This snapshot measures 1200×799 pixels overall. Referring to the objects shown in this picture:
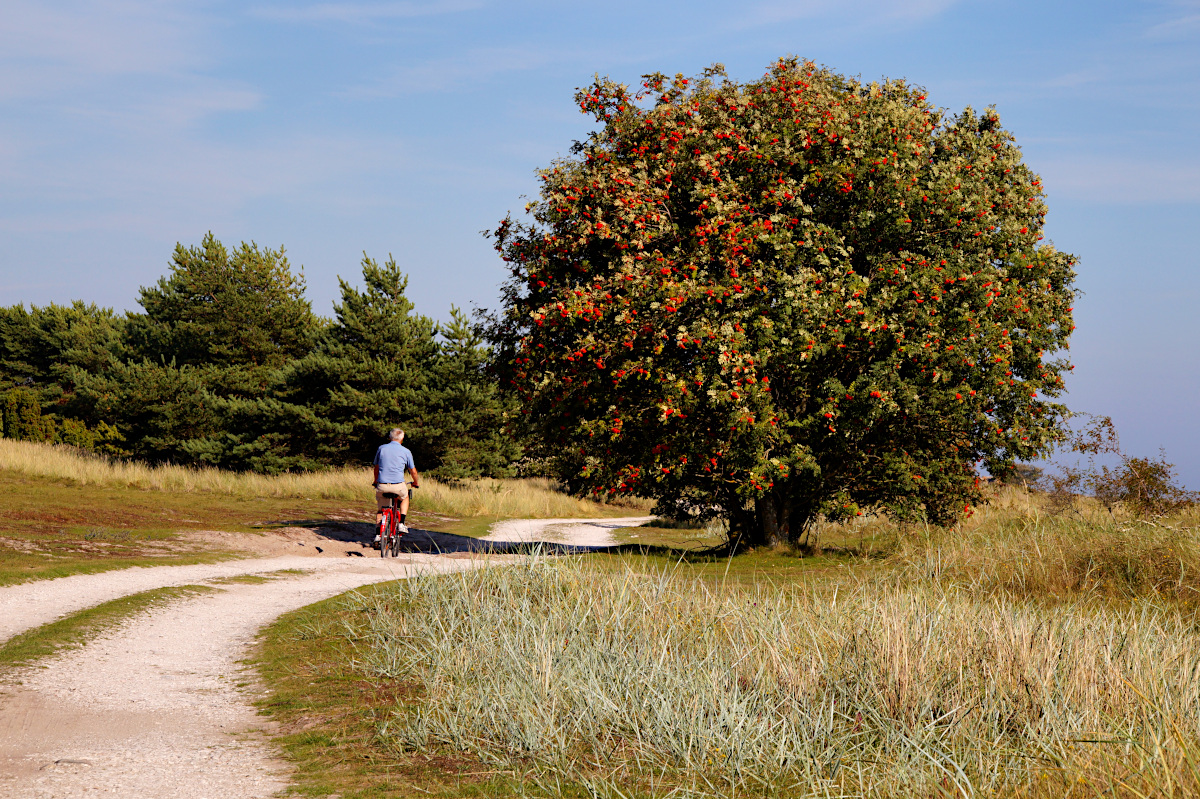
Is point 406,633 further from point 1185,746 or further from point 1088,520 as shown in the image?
point 1088,520

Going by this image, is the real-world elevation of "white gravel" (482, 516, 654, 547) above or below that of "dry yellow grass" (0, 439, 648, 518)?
below

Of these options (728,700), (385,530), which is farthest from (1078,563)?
(385,530)

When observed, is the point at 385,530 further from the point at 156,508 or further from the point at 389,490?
the point at 156,508

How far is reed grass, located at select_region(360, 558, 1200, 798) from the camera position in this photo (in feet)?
15.5

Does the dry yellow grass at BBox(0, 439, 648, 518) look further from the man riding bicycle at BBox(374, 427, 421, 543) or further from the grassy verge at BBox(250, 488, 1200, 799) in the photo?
the grassy verge at BBox(250, 488, 1200, 799)

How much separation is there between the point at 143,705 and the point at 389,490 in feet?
31.8

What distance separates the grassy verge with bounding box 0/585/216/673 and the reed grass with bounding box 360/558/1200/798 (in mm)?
3013

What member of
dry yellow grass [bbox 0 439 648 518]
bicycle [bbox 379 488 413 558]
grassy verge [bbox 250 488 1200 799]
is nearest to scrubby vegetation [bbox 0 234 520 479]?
dry yellow grass [bbox 0 439 648 518]

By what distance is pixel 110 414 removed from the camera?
5031cm

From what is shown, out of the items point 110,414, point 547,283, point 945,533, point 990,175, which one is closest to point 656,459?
point 547,283

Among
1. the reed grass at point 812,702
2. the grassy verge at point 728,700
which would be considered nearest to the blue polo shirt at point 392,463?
the grassy verge at point 728,700

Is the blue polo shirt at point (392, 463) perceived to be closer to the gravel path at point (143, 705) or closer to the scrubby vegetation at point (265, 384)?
the gravel path at point (143, 705)

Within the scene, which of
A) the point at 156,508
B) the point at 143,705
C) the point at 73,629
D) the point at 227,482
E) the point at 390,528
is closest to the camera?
the point at 143,705

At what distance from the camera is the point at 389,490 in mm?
16375
